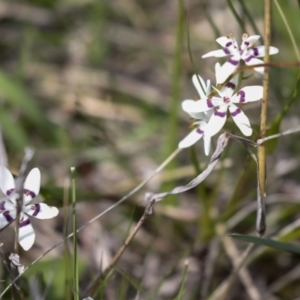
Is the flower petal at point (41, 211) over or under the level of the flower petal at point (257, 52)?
under

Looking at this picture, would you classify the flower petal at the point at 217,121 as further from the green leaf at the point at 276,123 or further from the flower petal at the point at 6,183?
the flower petal at the point at 6,183

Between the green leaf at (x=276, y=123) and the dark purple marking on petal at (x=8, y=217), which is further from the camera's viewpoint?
the green leaf at (x=276, y=123)

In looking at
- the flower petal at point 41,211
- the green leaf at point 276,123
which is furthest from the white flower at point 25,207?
the green leaf at point 276,123

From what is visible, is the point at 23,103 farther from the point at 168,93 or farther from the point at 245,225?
the point at 245,225

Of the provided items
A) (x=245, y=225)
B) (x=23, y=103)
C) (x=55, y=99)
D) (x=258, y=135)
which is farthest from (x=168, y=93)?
(x=258, y=135)

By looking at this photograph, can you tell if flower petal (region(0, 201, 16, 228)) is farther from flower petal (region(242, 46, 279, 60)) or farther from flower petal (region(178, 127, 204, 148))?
flower petal (region(242, 46, 279, 60))

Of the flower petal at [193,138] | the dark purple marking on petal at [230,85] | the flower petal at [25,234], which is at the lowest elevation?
the flower petal at [25,234]

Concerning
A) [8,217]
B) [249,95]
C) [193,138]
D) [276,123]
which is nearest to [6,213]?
[8,217]

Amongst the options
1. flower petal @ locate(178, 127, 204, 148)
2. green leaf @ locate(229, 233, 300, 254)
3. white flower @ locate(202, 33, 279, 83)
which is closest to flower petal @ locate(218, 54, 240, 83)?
white flower @ locate(202, 33, 279, 83)
